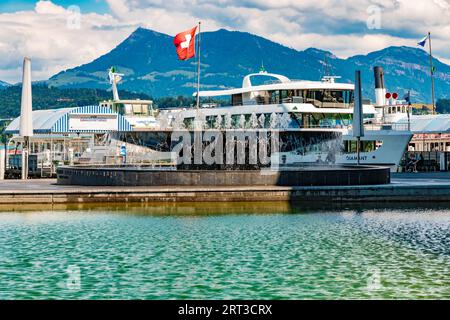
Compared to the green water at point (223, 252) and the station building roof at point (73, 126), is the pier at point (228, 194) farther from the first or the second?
the station building roof at point (73, 126)

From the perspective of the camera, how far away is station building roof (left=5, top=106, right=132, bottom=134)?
51.3 metres

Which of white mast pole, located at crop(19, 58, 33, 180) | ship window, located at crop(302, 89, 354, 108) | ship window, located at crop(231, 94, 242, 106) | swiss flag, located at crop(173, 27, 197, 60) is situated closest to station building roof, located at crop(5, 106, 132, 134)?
swiss flag, located at crop(173, 27, 197, 60)

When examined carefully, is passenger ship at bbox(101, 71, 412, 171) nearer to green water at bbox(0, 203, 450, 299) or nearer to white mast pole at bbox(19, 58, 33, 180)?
white mast pole at bbox(19, 58, 33, 180)

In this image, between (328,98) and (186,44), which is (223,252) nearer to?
(186,44)

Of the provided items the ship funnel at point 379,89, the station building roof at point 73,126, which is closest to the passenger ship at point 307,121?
the station building roof at point 73,126

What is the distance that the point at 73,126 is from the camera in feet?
169

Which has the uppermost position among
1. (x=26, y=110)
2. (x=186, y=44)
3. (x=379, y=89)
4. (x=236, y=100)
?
(x=186, y=44)

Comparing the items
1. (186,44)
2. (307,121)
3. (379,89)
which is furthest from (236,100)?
(379,89)

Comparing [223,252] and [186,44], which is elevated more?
[186,44]

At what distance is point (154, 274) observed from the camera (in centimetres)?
1705

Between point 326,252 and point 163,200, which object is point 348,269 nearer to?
point 326,252

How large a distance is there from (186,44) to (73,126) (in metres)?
9.03
